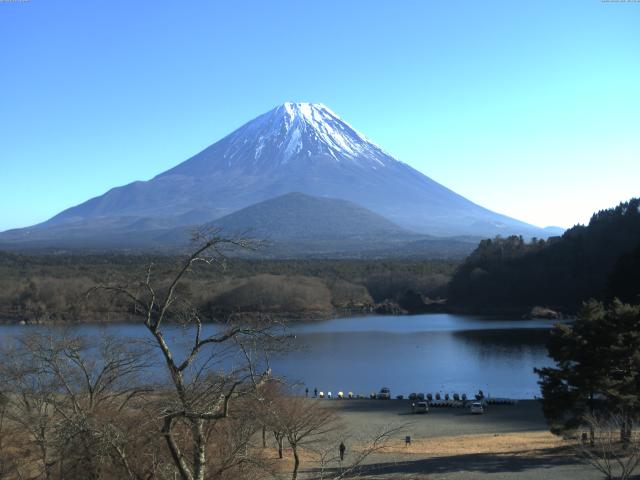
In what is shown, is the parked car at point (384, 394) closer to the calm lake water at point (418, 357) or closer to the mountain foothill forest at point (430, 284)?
the calm lake water at point (418, 357)

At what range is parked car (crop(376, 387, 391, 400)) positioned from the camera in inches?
813

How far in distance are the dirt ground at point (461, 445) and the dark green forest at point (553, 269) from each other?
27849 mm

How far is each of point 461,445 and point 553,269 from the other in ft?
119

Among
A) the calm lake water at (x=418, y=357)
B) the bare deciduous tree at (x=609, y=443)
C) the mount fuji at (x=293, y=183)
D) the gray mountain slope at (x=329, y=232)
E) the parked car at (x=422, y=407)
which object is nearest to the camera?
the bare deciduous tree at (x=609, y=443)

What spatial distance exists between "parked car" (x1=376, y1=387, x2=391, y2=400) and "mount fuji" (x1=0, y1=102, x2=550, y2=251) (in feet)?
365

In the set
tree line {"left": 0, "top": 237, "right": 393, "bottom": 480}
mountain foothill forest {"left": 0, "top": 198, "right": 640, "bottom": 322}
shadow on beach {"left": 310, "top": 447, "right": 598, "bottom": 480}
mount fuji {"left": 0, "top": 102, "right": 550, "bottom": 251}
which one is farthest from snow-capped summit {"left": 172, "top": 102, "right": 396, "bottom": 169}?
tree line {"left": 0, "top": 237, "right": 393, "bottom": 480}

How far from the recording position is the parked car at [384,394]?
20.7m

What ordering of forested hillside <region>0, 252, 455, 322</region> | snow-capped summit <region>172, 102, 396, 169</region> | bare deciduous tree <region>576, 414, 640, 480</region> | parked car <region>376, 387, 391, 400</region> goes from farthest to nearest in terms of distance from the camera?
snow-capped summit <region>172, 102, 396, 169</region> → forested hillside <region>0, 252, 455, 322</region> → parked car <region>376, 387, 391, 400</region> → bare deciduous tree <region>576, 414, 640, 480</region>

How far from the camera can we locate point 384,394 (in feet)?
68.6

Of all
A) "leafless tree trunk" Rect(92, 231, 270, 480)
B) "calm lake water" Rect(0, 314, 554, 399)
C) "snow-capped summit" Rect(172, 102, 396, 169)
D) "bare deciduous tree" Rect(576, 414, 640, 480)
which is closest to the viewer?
"leafless tree trunk" Rect(92, 231, 270, 480)

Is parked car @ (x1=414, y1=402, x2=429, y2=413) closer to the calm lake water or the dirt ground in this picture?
the dirt ground

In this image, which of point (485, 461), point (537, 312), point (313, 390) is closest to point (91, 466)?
point (485, 461)

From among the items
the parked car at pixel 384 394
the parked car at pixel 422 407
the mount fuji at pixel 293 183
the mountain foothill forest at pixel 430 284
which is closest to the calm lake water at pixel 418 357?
the parked car at pixel 384 394

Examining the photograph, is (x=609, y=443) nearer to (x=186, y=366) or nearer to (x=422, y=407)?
(x=186, y=366)
